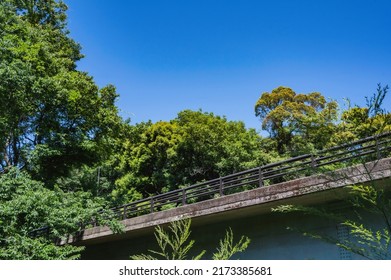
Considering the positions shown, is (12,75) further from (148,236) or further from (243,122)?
(243,122)

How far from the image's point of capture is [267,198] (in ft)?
28.8

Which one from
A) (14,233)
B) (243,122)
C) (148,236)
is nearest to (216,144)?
(243,122)

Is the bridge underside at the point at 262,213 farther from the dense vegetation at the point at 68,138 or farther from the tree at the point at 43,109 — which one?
the tree at the point at 43,109

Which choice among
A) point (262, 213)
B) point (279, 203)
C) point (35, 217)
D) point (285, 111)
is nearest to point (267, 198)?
point (279, 203)

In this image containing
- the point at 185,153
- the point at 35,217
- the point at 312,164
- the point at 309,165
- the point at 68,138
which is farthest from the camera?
the point at 185,153

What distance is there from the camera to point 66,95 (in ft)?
47.0

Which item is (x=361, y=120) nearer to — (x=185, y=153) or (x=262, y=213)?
(x=262, y=213)

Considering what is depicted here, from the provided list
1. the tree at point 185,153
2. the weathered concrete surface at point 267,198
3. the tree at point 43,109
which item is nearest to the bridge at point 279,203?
the weathered concrete surface at point 267,198

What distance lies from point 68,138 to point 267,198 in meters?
9.06

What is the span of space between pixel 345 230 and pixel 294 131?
20.1 metres

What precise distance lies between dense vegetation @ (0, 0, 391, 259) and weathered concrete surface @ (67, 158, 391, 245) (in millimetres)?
787

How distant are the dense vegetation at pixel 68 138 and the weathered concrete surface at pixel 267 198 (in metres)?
0.79

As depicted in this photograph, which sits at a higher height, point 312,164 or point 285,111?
point 285,111

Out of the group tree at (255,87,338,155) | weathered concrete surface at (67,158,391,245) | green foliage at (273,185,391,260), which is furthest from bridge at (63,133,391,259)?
tree at (255,87,338,155)
